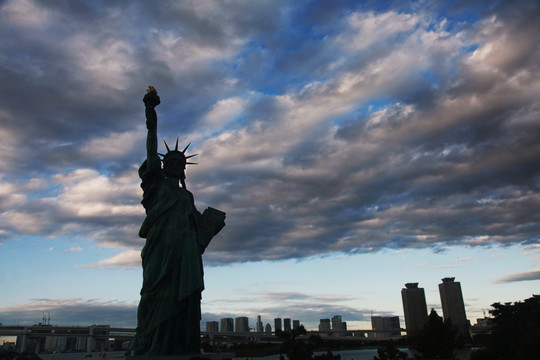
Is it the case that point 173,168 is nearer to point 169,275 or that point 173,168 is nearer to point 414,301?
point 169,275

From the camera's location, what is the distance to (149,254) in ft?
58.7

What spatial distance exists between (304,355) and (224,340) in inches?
3985

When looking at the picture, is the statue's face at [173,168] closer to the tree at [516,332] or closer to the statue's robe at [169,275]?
the statue's robe at [169,275]

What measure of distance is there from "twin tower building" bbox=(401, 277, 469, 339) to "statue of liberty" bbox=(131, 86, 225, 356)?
13955 centimetres

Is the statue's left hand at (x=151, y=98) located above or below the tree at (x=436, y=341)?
above

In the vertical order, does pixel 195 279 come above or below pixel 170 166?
below

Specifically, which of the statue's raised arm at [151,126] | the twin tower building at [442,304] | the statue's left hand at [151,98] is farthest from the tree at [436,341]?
the twin tower building at [442,304]

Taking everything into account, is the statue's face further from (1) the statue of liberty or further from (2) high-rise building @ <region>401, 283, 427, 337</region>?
(2) high-rise building @ <region>401, 283, 427, 337</region>

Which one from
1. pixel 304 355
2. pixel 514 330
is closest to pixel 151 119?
pixel 304 355

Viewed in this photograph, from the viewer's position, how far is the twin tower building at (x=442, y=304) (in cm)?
14850

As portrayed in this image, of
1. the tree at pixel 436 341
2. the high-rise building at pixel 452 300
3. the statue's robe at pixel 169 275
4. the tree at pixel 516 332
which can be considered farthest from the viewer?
the high-rise building at pixel 452 300

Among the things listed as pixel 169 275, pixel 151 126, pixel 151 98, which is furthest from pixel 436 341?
pixel 151 98

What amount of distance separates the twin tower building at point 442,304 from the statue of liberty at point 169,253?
140m

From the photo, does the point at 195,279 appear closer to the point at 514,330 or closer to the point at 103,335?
the point at 514,330
